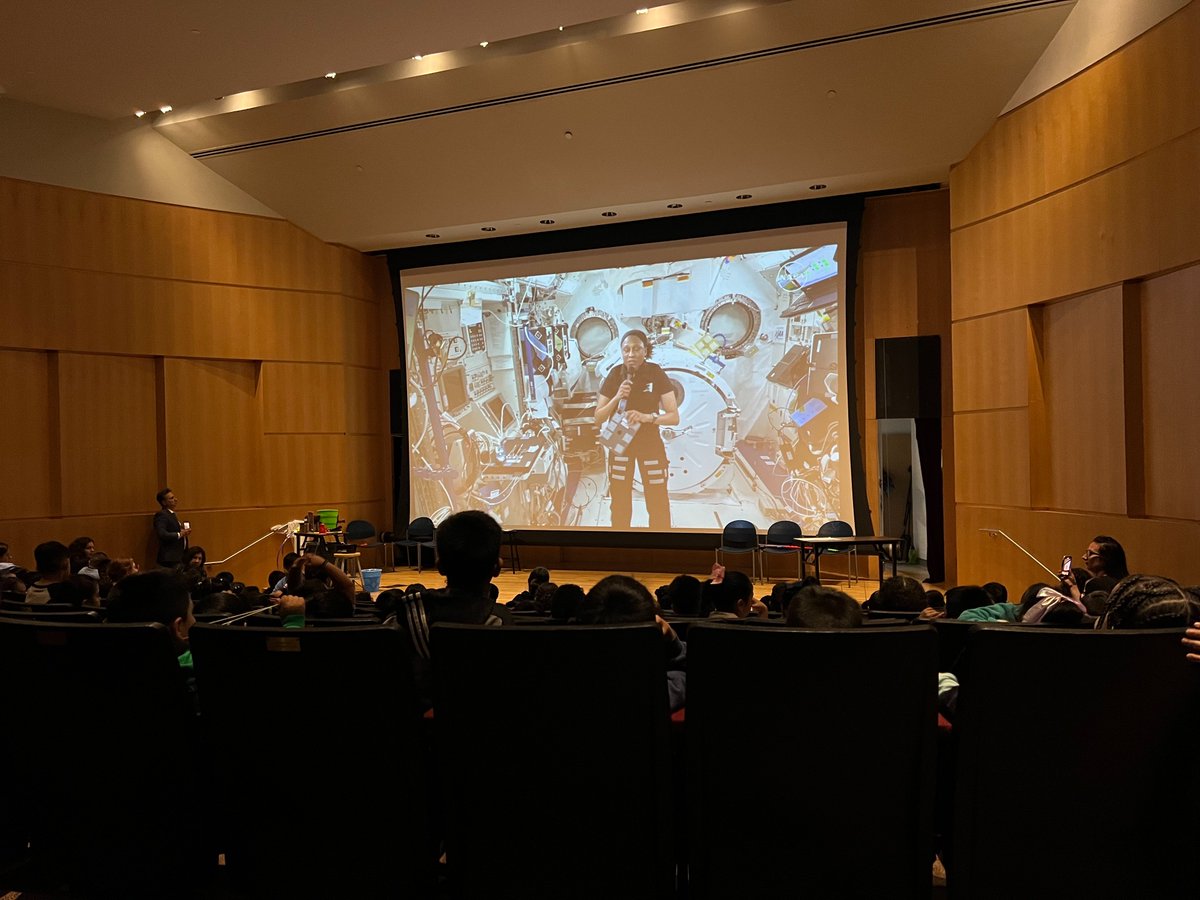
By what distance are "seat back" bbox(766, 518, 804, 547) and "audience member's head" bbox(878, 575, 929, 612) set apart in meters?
5.57

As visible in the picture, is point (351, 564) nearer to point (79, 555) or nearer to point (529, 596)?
point (79, 555)

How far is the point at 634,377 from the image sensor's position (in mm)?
10344

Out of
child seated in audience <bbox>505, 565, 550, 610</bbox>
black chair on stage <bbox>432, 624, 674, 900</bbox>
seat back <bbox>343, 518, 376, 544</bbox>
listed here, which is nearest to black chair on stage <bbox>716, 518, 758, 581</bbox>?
child seated in audience <bbox>505, 565, 550, 610</bbox>

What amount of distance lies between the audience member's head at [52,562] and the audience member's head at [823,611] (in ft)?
14.4

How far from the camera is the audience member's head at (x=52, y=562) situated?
4758 millimetres

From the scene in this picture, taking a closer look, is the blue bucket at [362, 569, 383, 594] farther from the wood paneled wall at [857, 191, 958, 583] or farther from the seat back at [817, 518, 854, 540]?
the wood paneled wall at [857, 191, 958, 583]

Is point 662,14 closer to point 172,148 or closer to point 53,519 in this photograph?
point 172,148

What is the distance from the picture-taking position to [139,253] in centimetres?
981

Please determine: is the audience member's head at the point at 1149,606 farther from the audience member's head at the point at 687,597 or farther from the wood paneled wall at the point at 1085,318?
the wood paneled wall at the point at 1085,318

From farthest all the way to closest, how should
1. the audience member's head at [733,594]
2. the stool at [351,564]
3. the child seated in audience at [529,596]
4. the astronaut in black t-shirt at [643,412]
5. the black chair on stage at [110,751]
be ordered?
1. the stool at [351,564]
2. the astronaut in black t-shirt at [643,412]
3. the child seated in audience at [529,596]
4. the audience member's head at [733,594]
5. the black chair on stage at [110,751]

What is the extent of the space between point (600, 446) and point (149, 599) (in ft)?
26.9

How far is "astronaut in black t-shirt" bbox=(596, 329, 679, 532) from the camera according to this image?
10.2m

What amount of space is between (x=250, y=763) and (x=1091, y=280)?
23.1ft

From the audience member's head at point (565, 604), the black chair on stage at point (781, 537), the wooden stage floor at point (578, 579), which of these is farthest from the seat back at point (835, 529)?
the audience member's head at point (565, 604)
